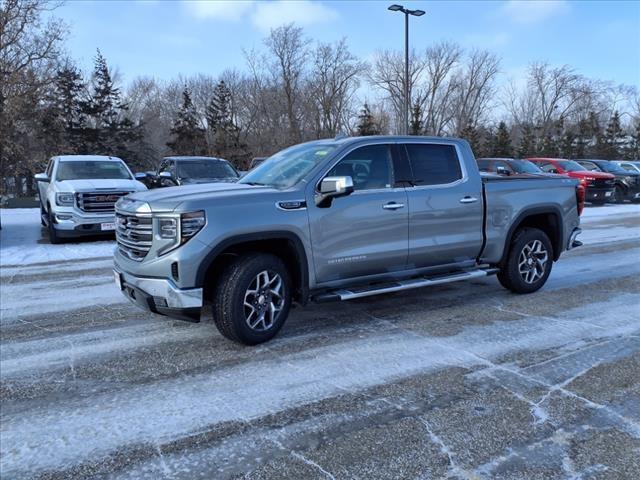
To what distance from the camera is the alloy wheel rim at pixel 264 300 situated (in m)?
4.45

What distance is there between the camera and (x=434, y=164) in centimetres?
566

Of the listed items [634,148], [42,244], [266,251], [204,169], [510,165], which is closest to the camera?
[266,251]

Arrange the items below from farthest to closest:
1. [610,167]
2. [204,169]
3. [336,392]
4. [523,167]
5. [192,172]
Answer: [610,167], [523,167], [204,169], [192,172], [336,392]

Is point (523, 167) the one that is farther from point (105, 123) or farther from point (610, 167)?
point (105, 123)

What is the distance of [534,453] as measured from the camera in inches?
115

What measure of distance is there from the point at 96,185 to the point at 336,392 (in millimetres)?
9014

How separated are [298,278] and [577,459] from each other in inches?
104

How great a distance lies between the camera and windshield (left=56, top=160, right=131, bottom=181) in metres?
11.8

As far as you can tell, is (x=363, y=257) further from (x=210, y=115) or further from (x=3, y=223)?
(x=210, y=115)

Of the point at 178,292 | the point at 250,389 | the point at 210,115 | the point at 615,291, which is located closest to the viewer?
the point at 250,389

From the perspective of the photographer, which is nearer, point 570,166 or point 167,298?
point 167,298

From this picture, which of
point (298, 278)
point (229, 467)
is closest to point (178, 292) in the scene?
point (298, 278)

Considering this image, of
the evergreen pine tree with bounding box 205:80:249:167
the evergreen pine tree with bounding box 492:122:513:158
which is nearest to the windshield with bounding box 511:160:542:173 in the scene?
the evergreen pine tree with bounding box 205:80:249:167

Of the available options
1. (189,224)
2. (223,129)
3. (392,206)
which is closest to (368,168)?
(392,206)
